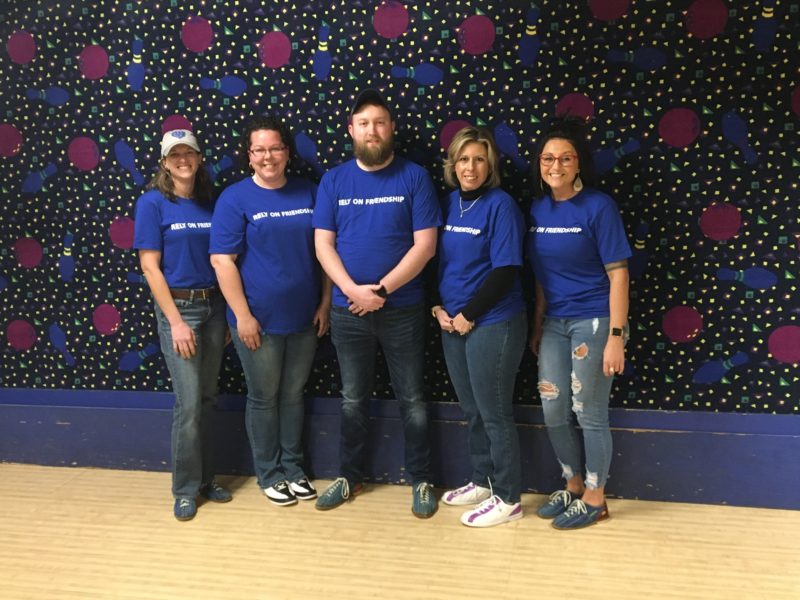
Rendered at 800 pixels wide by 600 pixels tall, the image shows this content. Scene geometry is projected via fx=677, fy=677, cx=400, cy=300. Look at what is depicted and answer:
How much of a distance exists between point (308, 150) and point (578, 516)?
2.04 metres

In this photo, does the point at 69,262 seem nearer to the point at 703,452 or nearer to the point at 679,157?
the point at 679,157

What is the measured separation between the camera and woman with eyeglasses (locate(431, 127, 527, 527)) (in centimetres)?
273

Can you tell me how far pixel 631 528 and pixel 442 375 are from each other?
105 centimetres

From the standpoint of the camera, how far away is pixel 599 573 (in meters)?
2.54

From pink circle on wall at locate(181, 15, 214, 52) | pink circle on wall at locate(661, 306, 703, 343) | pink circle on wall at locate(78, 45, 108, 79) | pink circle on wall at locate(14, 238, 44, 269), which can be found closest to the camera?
pink circle on wall at locate(661, 306, 703, 343)

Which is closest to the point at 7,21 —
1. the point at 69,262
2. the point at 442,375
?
the point at 69,262

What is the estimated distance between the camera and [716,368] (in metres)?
3.00

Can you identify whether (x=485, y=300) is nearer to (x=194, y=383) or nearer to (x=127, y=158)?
(x=194, y=383)

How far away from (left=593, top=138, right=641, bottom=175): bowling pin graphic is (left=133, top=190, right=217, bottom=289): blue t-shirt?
173cm

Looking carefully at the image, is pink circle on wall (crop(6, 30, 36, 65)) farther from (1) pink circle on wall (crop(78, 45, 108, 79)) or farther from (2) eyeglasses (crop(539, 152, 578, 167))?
(2) eyeglasses (crop(539, 152, 578, 167))

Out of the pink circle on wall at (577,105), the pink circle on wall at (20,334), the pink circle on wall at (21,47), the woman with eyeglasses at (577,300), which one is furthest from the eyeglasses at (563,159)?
the pink circle on wall at (20,334)

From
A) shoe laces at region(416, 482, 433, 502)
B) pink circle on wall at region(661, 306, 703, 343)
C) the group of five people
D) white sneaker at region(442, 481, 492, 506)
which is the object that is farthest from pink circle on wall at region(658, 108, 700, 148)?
shoe laces at region(416, 482, 433, 502)

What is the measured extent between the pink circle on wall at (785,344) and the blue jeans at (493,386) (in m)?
1.09

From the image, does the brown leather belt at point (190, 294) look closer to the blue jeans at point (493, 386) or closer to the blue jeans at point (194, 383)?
the blue jeans at point (194, 383)
